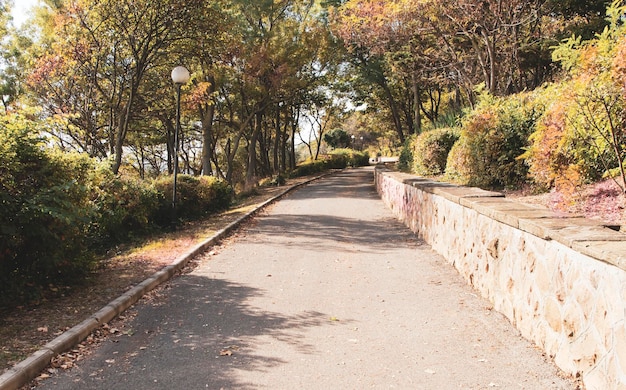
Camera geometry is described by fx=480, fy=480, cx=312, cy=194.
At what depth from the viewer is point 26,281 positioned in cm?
538

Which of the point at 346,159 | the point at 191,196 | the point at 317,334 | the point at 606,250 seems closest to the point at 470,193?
the point at 317,334

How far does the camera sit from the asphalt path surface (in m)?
3.61

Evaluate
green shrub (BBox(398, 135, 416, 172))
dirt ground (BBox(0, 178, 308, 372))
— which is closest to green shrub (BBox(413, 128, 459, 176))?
green shrub (BBox(398, 135, 416, 172))

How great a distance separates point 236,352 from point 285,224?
7763 mm

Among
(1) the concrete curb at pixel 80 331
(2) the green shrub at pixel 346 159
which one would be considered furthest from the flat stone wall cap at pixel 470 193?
(2) the green shrub at pixel 346 159

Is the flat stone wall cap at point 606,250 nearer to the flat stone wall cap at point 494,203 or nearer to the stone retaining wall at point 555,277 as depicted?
the stone retaining wall at point 555,277

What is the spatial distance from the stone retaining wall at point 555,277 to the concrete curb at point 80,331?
398cm

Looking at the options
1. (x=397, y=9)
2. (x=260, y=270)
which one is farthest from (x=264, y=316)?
(x=397, y=9)

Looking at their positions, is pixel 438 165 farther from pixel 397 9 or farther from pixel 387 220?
pixel 397 9

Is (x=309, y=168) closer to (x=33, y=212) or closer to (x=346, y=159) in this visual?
(x=346, y=159)

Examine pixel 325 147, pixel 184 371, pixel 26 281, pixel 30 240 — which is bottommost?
pixel 184 371

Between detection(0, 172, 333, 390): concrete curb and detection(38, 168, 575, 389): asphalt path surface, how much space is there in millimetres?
153

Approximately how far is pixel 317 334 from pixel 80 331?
218 centimetres

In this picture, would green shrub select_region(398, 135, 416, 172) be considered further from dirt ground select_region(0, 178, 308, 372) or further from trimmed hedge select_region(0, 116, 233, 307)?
trimmed hedge select_region(0, 116, 233, 307)
